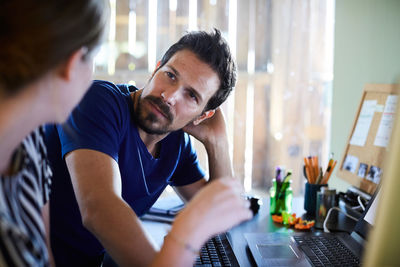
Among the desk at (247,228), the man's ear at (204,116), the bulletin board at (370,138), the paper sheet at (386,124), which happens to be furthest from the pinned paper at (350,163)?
the man's ear at (204,116)

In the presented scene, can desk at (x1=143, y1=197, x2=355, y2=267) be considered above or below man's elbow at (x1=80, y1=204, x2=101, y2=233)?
below

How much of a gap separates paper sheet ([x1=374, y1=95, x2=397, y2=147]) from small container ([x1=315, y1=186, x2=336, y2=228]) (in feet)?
0.96

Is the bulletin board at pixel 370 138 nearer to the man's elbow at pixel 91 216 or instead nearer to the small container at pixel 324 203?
the small container at pixel 324 203

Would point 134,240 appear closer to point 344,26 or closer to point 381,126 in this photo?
point 381,126

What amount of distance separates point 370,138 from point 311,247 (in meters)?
0.63

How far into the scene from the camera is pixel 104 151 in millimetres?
948

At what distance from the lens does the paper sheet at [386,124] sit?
140 cm

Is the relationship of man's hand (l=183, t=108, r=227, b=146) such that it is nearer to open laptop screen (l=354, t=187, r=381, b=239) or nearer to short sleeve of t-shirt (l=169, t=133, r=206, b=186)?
short sleeve of t-shirt (l=169, t=133, r=206, b=186)

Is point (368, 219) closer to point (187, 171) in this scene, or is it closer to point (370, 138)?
point (370, 138)

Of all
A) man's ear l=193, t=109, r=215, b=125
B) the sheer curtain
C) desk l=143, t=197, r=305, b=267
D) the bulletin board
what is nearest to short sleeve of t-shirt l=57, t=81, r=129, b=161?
desk l=143, t=197, r=305, b=267

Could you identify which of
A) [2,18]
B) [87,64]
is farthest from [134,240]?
[2,18]

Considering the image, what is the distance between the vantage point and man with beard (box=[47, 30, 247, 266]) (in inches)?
33.2

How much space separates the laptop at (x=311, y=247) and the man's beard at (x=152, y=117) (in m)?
0.40

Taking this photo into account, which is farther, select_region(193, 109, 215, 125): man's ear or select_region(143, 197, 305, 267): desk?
select_region(193, 109, 215, 125): man's ear
